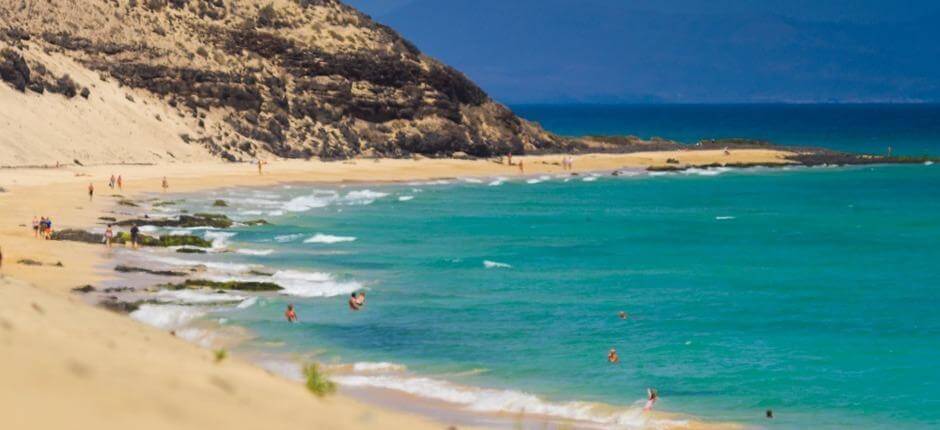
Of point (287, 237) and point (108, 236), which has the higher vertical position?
point (108, 236)

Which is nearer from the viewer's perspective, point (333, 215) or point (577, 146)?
point (333, 215)

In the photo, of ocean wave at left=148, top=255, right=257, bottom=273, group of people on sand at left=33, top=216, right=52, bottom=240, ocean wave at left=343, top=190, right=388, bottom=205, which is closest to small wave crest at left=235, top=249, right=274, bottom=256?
ocean wave at left=148, top=255, right=257, bottom=273

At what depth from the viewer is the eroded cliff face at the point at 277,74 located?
278 feet

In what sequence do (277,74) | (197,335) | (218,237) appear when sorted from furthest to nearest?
1. (277,74)
2. (218,237)
3. (197,335)

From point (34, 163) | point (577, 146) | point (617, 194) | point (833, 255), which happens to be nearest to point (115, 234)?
point (833, 255)

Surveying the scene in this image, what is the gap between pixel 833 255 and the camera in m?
45.2

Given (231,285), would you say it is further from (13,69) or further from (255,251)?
(13,69)

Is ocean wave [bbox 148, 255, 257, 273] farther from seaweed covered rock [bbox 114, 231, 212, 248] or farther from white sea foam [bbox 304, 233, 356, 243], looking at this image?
white sea foam [bbox 304, 233, 356, 243]

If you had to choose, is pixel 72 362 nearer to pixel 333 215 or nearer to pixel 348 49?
pixel 333 215

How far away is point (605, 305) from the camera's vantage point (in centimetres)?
3184

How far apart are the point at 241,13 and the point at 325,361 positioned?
251 feet

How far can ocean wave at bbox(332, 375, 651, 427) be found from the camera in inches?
805

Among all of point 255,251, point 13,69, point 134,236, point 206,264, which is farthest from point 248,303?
point 13,69

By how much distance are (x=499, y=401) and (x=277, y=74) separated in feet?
244
